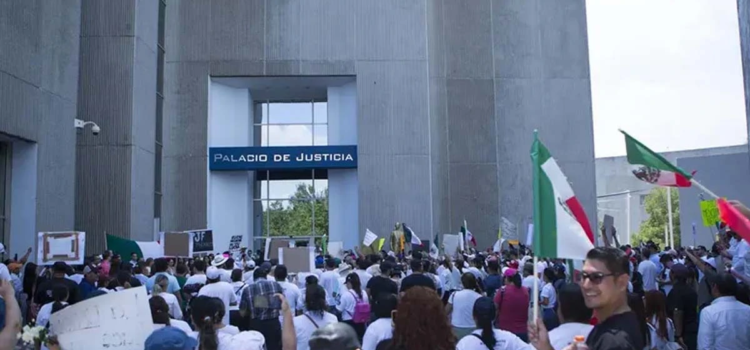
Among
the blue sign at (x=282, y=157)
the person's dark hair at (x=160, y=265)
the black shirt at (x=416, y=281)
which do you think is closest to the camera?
the black shirt at (x=416, y=281)

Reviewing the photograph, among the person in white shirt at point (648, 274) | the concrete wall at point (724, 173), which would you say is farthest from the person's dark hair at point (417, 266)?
the concrete wall at point (724, 173)

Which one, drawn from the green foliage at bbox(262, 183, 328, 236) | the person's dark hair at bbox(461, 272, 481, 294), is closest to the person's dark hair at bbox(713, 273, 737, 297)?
the person's dark hair at bbox(461, 272, 481, 294)

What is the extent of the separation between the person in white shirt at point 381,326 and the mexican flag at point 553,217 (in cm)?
208

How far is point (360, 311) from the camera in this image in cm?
1088

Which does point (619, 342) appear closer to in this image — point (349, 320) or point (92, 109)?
point (349, 320)

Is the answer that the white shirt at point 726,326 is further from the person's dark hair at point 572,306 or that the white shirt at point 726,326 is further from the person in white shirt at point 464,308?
the person in white shirt at point 464,308

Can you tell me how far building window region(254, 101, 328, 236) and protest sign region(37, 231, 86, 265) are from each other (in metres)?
21.9

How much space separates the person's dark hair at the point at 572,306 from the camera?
5793mm

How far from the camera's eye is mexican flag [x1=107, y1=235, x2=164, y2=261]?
63.3ft

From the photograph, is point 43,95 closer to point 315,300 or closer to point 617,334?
point 315,300

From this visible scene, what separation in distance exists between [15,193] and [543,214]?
63.9ft

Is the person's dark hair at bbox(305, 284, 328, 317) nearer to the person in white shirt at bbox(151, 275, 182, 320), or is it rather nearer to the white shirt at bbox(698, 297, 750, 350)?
the person in white shirt at bbox(151, 275, 182, 320)

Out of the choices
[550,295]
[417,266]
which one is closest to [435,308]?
[550,295]

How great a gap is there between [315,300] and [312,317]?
0.24m
